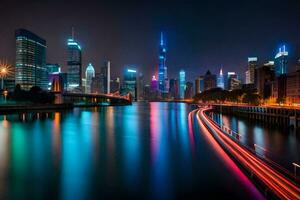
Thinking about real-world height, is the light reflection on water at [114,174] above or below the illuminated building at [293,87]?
below

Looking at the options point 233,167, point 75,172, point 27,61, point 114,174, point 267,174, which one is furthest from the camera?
point 27,61

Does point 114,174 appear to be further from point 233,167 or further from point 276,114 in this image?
point 276,114

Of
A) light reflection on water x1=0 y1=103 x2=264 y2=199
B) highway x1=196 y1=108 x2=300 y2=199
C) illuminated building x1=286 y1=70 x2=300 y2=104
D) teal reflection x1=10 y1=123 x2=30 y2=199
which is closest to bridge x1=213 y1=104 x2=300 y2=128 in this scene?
light reflection on water x1=0 y1=103 x2=264 y2=199

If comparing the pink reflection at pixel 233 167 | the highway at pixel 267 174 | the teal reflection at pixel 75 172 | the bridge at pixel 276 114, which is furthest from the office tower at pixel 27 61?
the highway at pixel 267 174

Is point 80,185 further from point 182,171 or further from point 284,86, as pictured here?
point 284,86

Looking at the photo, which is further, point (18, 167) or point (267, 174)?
point (18, 167)

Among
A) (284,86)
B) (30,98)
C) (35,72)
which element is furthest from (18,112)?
(35,72)

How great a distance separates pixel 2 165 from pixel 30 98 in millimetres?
82385

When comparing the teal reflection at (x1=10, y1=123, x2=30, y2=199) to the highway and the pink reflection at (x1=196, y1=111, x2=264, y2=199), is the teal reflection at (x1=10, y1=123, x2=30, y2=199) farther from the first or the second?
the highway

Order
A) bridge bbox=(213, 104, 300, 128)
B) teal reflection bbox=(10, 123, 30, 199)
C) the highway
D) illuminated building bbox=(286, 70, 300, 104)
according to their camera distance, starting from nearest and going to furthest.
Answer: the highway → teal reflection bbox=(10, 123, 30, 199) → bridge bbox=(213, 104, 300, 128) → illuminated building bbox=(286, 70, 300, 104)

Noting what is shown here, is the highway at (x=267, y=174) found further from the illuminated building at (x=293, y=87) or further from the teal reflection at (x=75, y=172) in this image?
the illuminated building at (x=293, y=87)

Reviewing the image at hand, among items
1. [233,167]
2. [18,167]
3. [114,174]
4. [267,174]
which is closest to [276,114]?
[233,167]

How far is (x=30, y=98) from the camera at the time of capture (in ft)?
308

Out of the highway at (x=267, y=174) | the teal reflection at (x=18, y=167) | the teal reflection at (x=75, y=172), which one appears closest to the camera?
the highway at (x=267, y=174)
